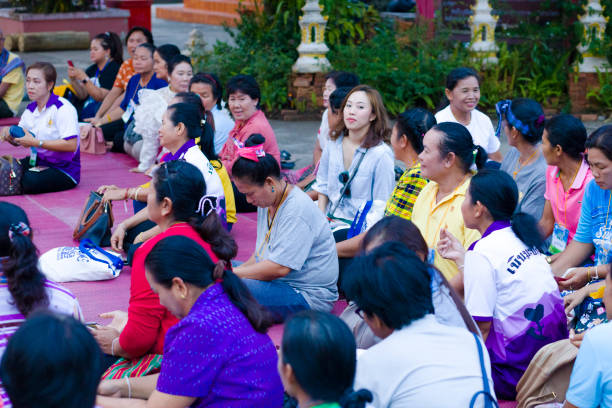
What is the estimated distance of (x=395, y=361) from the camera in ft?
7.90

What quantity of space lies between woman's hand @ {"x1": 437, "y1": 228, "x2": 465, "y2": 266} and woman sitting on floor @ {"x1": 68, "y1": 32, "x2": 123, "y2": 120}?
608 centimetres

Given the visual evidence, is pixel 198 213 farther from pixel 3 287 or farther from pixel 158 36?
pixel 158 36

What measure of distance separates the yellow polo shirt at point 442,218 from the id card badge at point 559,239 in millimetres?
820

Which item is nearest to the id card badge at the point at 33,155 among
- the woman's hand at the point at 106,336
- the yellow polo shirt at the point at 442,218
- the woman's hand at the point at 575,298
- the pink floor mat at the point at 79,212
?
the pink floor mat at the point at 79,212

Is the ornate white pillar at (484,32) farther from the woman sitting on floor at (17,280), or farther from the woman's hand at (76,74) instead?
the woman sitting on floor at (17,280)

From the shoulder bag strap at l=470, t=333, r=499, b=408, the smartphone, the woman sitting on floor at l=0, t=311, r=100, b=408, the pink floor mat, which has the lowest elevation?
the pink floor mat

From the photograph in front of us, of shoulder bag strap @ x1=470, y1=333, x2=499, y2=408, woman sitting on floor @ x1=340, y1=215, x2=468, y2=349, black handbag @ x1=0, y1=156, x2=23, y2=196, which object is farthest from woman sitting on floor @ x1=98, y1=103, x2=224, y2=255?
shoulder bag strap @ x1=470, y1=333, x2=499, y2=408

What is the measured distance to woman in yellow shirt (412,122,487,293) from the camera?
3.96 meters

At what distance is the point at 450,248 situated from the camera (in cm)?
363

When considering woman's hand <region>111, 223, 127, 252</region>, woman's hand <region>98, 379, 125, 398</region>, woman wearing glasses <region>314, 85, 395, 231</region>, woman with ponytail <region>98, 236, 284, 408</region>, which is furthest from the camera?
Result: woman's hand <region>111, 223, 127, 252</region>

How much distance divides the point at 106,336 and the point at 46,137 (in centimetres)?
361

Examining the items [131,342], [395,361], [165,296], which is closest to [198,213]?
[131,342]

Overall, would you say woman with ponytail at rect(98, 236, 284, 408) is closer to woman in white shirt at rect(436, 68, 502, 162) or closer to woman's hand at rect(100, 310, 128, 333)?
woman's hand at rect(100, 310, 128, 333)

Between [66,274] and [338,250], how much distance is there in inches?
68.0
